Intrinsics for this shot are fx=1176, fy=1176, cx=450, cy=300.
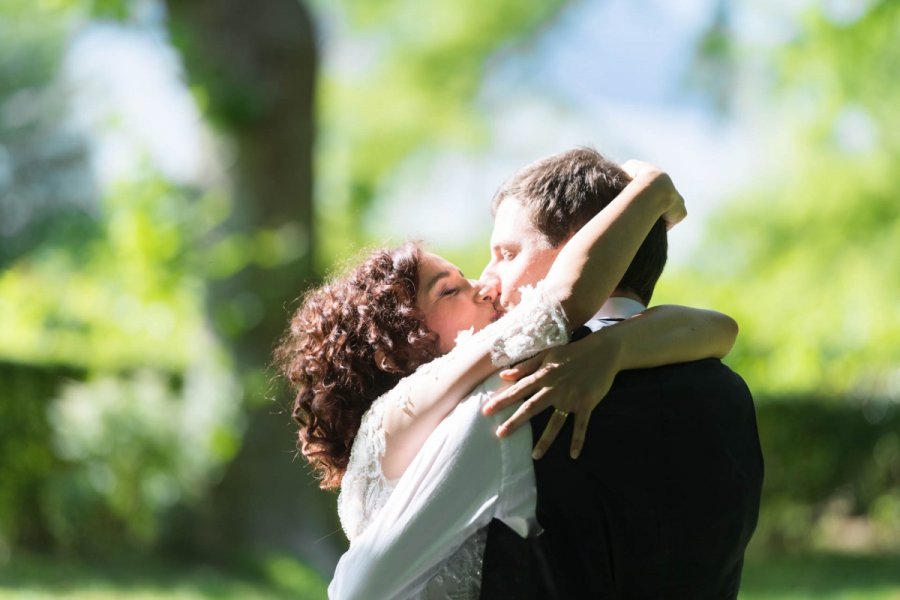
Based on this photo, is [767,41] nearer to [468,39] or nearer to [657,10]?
[657,10]

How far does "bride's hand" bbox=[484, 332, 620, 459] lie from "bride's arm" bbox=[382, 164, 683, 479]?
0.19 ft

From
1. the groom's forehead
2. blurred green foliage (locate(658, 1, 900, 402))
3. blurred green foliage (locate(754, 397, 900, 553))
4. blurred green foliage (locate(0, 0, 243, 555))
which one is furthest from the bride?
blurred green foliage (locate(658, 1, 900, 402))

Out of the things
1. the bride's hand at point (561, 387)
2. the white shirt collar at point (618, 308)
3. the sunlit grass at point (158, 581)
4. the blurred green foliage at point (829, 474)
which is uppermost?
the sunlit grass at point (158, 581)

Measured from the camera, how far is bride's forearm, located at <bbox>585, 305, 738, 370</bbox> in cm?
191

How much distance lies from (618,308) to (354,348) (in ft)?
1.73

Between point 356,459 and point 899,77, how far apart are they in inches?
549

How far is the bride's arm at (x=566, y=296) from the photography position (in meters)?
1.90

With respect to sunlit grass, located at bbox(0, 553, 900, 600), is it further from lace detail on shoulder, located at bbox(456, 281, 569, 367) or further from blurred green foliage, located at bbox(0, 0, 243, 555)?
lace detail on shoulder, located at bbox(456, 281, 569, 367)

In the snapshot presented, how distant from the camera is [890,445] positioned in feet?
36.0

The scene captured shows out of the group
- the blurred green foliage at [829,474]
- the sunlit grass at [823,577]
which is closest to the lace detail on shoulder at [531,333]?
the sunlit grass at [823,577]

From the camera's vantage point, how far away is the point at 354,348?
228 centimetres

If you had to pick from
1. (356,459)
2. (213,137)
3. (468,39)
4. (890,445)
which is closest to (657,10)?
(468,39)

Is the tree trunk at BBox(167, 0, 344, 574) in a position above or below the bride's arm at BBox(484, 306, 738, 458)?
above

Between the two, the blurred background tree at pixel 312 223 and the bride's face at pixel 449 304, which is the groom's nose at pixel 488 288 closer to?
the bride's face at pixel 449 304
